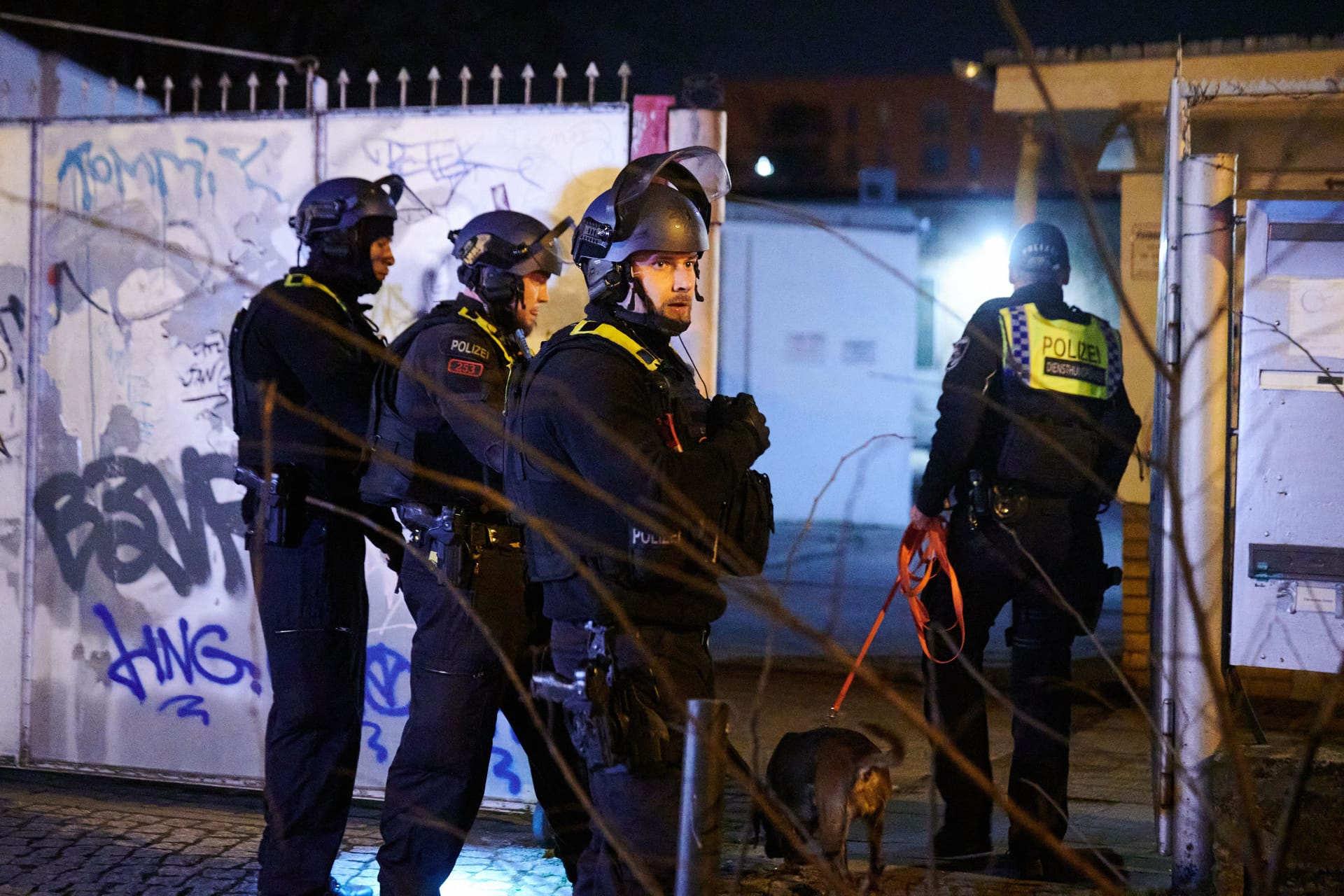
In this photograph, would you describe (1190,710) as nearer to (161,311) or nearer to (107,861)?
(107,861)

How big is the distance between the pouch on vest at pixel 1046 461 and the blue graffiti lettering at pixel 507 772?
1.98m

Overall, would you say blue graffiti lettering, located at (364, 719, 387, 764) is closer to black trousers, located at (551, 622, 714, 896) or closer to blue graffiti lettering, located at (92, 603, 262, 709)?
blue graffiti lettering, located at (92, 603, 262, 709)

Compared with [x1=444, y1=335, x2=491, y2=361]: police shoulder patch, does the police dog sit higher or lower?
lower

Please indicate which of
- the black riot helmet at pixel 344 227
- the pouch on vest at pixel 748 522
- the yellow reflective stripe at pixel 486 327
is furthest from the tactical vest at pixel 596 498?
the black riot helmet at pixel 344 227

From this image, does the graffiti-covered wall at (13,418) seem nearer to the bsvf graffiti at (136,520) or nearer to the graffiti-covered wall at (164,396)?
the graffiti-covered wall at (164,396)

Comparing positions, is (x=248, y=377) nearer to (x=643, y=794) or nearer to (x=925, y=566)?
(x=643, y=794)

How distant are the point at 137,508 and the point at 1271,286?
404cm

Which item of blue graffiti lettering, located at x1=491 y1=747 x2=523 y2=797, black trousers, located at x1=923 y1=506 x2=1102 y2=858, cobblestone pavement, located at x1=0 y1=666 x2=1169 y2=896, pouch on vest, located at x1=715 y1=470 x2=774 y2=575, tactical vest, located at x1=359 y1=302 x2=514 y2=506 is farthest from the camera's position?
blue graffiti lettering, located at x1=491 y1=747 x2=523 y2=797

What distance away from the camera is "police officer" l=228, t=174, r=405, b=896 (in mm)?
3715

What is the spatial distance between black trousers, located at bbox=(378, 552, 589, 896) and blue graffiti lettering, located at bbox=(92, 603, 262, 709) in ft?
5.01

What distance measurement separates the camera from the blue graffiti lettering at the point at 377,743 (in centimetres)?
466

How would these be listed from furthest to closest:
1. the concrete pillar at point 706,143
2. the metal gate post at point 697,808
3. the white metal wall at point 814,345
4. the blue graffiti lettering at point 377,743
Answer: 1. the white metal wall at point 814,345
2. the blue graffiti lettering at point 377,743
3. the concrete pillar at point 706,143
4. the metal gate post at point 697,808

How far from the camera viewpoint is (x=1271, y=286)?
3688 mm

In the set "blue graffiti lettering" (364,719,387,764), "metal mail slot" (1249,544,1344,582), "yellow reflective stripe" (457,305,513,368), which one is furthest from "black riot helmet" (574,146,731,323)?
"blue graffiti lettering" (364,719,387,764)
